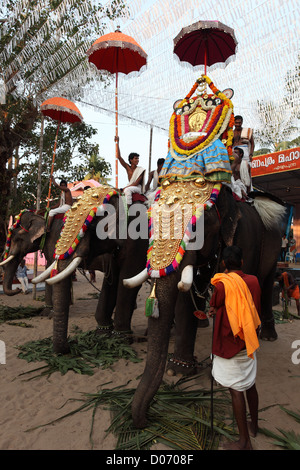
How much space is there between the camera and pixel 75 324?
23.1 feet

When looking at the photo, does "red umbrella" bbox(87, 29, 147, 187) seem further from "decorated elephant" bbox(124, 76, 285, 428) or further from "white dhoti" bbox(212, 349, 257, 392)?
"white dhoti" bbox(212, 349, 257, 392)

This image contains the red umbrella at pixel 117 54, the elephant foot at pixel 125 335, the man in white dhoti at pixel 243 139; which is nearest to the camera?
the elephant foot at pixel 125 335

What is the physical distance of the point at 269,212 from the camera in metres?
5.24

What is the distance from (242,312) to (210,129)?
244 cm

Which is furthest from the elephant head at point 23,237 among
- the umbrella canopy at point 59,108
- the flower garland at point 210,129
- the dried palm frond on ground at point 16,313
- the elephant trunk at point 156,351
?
the elephant trunk at point 156,351

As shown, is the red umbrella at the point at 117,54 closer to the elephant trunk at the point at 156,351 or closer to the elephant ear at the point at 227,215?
the elephant ear at the point at 227,215

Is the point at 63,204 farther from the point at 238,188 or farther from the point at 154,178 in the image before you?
the point at 238,188

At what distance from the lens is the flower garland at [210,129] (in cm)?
413

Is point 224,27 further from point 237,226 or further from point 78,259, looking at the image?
point 78,259

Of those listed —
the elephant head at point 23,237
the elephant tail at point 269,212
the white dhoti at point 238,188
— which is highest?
the white dhoti at point 238,188

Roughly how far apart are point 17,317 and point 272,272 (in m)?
5.43

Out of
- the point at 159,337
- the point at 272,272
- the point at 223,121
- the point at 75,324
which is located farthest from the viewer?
the point at 75,324

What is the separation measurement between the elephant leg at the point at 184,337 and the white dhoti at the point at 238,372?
4.75ft

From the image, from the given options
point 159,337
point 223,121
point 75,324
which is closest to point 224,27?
point 223,121
